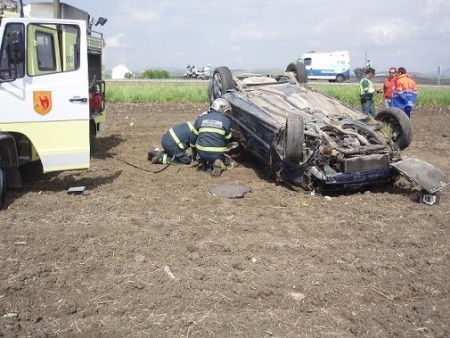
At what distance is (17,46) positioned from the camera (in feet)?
Result: 17.1

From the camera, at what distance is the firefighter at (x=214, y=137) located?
6.93 metres

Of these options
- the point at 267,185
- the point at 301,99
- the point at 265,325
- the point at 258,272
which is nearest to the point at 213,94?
the point at 301,99

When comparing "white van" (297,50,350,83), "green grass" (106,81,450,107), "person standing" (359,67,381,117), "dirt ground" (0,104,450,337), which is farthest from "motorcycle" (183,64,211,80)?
"dirt ground" (0,104,450,337)

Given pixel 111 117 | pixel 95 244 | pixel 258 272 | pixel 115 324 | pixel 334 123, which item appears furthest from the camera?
pixel 111 117

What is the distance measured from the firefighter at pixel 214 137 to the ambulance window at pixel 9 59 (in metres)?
2.66

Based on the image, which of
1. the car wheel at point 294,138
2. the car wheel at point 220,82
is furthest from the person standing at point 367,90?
the car wheel at point 294,138

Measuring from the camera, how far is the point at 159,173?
283 inches

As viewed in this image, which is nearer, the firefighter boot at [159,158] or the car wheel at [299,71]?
the firefighter boot at [159,158]

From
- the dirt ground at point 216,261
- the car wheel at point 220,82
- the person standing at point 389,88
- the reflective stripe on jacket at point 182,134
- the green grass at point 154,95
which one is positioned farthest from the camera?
the green grass at point 154,95

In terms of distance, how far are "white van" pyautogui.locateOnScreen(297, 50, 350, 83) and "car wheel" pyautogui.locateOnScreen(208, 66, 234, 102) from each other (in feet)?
96.4

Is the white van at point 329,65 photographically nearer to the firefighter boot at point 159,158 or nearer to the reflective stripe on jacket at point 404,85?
the reflective stripe on jacket at point 404,85

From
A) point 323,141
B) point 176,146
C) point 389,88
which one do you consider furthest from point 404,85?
point 176,146

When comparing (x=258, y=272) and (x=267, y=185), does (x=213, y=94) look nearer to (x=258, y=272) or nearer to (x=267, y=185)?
(x=267, y=185)

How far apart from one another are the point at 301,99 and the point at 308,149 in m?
1.58
